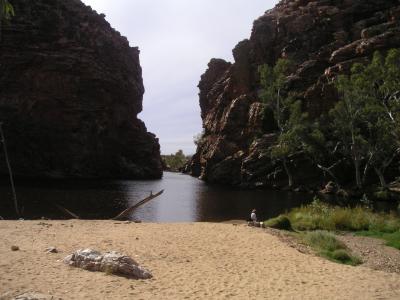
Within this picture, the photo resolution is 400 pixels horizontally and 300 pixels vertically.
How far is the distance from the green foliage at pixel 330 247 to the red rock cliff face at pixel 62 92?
86.0 metres

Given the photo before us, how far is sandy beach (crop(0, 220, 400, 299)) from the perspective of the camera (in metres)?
12.3

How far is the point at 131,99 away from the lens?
11931 centimetres

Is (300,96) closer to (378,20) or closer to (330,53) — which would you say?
(330,53)

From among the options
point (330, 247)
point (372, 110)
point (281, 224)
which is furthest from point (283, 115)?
point (330, 247)

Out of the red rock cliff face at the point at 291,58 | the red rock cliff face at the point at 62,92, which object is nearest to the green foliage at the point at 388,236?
the red rock cliff face at the point at 291,58

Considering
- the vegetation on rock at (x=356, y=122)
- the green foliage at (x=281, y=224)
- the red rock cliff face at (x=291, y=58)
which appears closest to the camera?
the green foliage at (x=281, y=224)

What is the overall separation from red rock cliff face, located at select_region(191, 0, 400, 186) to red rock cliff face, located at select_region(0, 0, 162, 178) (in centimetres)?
2500

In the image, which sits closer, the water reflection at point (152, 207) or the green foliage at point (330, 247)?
the green foliage at point (330, 247)

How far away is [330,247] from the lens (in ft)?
69.3

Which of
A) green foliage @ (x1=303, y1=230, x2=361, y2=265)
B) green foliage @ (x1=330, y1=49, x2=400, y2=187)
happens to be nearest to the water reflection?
green foliage @ (x1=330, y1=49, x2=400, y2=187)

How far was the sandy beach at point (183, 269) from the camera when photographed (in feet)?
40.5

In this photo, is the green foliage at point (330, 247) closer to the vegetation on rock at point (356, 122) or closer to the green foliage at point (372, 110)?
the vegetation on rock at point (356, 122)

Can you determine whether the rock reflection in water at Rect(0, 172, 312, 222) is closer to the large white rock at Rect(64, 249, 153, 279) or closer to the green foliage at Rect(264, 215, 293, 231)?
the green foliage at Rect(264, 215, 293, 231)

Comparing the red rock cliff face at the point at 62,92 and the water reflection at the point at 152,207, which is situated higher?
the red rock cliff face at the point at 62,92
